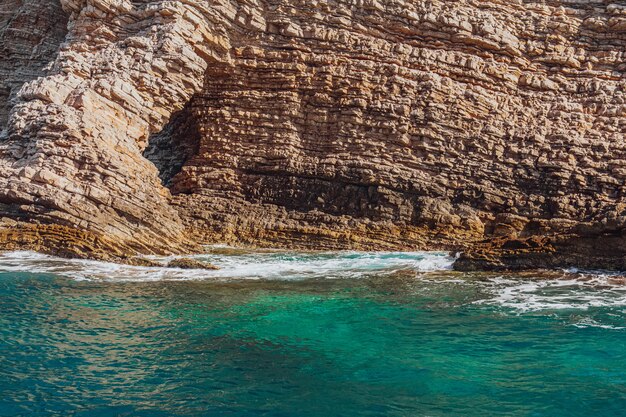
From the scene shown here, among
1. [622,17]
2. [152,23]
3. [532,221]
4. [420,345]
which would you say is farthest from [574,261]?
[152,23]

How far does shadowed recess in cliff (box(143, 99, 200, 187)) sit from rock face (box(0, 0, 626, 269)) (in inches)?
42.2

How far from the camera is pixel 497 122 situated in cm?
2219

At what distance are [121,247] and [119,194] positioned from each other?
1.93 metres

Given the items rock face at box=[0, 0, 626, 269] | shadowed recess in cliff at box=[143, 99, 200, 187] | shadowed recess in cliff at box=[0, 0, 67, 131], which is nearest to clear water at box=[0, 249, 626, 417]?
rock face at box=[0, 0, 626, 269]

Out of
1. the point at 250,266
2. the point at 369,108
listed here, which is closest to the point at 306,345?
the point at 250,266

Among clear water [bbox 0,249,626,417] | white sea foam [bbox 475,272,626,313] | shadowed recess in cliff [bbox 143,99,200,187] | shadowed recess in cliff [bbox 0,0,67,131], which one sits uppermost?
shadowed recess in cliff [bbox 0,0,67,131]

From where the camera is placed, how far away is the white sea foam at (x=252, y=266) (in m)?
12.7

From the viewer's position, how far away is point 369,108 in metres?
22.0

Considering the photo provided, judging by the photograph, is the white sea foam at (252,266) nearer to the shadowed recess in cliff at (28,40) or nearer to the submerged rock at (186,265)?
the submerged rock at (186,265)

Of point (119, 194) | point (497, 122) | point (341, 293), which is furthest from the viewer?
point (497, 122)

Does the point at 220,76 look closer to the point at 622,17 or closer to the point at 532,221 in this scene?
the point at 532,221

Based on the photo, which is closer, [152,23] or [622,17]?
[152,23]

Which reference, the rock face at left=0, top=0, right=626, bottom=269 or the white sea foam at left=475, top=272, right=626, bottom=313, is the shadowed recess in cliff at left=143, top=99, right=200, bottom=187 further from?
the white sea foam at left=475, top=272, right=626, bottom=313

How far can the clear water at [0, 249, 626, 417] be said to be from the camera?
19.0 feet
